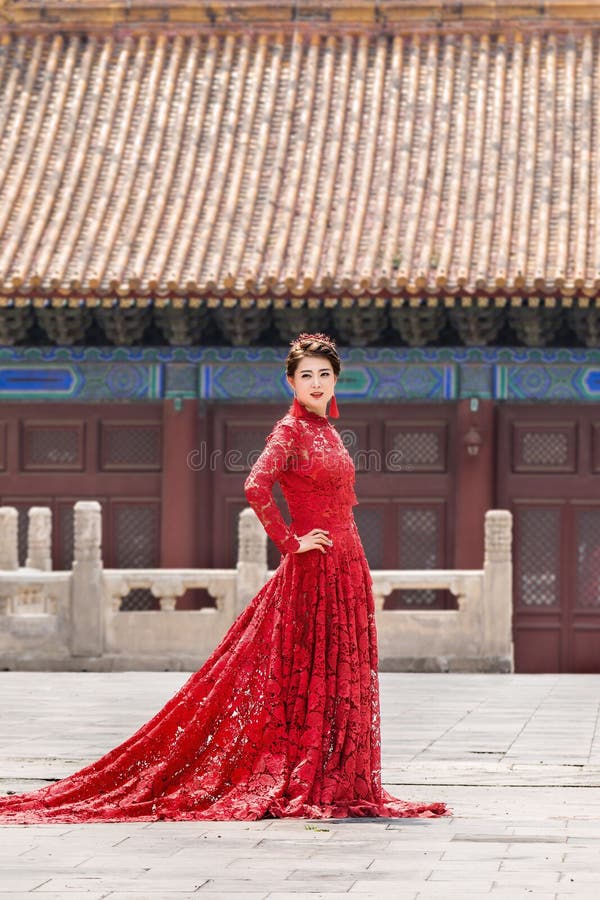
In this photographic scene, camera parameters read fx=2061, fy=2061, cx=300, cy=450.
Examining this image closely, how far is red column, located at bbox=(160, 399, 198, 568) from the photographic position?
19312 millimetres

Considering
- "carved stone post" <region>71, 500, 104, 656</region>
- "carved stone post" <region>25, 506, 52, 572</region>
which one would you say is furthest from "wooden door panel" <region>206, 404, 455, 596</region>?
"carved stone post" <region>71, 500, 104, 656</region>

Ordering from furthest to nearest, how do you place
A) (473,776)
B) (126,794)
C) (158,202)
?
(158,202), (473,776), (126,794)

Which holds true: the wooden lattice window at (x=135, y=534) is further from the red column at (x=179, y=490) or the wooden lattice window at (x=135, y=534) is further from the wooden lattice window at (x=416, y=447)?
the wooden lattice window at (x=416, y=447)

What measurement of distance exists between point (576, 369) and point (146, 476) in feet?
13.7

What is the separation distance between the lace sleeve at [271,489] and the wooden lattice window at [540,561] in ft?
35.9

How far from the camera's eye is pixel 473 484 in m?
19.0

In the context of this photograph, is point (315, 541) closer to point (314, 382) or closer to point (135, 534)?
point (314, 382)

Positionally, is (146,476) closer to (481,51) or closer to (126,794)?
(481,51)

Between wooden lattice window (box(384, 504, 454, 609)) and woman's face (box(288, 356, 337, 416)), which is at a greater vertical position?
woman's face (box(288, 356, 337, 416))

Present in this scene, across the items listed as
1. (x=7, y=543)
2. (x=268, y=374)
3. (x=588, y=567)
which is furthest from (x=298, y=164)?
(x=7, y=543)

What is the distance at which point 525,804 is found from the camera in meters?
8.41

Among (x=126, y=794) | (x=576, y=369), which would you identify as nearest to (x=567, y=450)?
(x=576, y=369)

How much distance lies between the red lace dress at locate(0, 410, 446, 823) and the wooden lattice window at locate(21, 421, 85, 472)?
38.3 feet

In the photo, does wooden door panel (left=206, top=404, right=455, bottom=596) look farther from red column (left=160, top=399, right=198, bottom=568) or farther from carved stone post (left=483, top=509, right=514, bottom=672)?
carved stone post (left=483, top=509, right=514, bottom=672)
